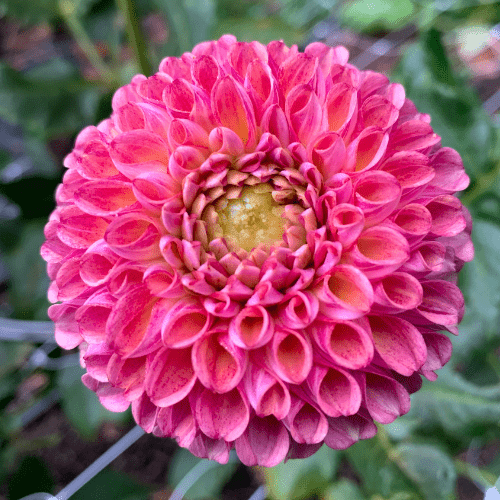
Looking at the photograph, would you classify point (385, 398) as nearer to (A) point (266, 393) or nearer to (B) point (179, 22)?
(A) point (266, 393)

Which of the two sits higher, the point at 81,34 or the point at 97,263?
the point at 81,34

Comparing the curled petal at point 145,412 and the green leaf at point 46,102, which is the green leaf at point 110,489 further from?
the green leaf at point 46,102

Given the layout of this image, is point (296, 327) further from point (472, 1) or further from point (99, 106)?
point (472, 1)

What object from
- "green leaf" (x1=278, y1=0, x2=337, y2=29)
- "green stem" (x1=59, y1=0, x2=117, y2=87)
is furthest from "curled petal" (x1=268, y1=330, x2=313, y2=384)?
"green leaf" (x1=278, y1=0, x2=337, y2=29)

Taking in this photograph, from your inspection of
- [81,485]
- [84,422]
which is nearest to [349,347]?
[81,485]

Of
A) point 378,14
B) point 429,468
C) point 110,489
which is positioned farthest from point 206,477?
point 378,14
